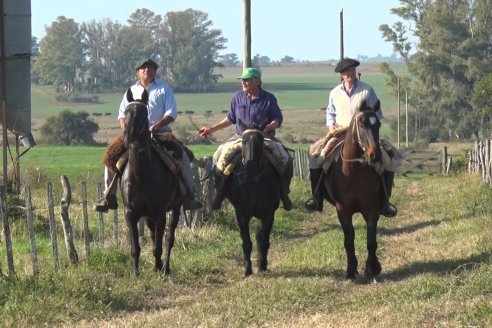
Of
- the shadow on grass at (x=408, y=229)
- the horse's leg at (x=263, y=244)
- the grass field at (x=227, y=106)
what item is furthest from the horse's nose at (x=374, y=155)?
the grass field at (x=227, y=106)

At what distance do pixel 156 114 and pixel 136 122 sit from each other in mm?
1181

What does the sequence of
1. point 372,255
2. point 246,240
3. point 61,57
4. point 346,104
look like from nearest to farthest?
point 372,255, point 346,104, point 246,240, point 61,57

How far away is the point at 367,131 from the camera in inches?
502

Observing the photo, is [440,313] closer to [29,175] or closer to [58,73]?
[29,175]

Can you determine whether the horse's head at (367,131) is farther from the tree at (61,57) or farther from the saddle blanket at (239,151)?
the tree at (61,57)

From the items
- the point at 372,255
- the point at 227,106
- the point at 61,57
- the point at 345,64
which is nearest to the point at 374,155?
the point at 372,255

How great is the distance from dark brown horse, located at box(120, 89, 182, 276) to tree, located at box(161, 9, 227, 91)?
102757mm

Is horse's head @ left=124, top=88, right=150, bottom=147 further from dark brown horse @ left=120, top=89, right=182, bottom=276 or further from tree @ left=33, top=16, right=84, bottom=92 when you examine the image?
tree @ left=33, top=16, right=84, bottom=92

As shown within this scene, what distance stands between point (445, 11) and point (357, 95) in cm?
7228

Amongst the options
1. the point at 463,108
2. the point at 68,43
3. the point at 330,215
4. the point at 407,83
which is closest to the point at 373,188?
the point at 330,215

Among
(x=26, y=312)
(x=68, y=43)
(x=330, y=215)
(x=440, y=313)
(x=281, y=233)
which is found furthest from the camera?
(x=68, y=43)

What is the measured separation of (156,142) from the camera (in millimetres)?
13914

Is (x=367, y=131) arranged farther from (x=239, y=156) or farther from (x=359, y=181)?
(x=239, y=156)

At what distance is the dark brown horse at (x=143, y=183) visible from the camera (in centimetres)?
1327
